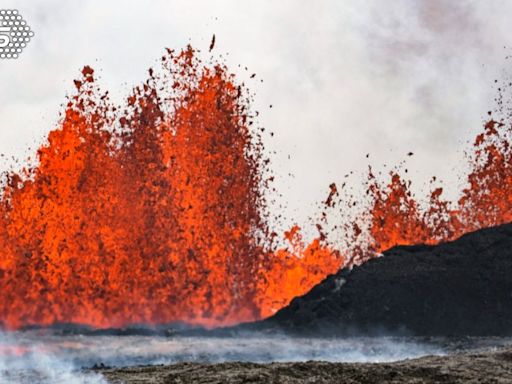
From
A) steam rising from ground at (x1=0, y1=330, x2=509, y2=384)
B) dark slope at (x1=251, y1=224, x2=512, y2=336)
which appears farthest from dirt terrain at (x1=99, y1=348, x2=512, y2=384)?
dark slope at (x1=251, y1=224, x2=512, y2=336)

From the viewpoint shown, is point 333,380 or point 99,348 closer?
point 333,380

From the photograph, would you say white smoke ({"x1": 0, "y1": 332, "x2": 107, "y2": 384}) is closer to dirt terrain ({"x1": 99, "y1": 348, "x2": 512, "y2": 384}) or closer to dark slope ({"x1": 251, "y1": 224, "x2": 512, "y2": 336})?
dirt terrain ({"x1": 99, "y1": 348, "x2": 512, "y2": 384})

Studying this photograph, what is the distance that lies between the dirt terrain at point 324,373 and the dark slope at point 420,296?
13.6 metres

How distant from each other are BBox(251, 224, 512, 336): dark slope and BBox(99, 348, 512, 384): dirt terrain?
44.6 feet

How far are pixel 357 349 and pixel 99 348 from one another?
6.99 meters

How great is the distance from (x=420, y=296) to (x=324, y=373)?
16993mm

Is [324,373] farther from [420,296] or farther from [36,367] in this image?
[420,296]

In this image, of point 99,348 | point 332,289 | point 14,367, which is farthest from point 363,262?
point 14,367

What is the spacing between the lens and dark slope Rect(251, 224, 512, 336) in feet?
83.9

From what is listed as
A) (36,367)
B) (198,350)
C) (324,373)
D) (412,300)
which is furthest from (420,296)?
(324,373)

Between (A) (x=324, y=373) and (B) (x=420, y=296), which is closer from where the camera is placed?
(A) (x=324, y=373)

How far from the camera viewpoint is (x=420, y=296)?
26844mm

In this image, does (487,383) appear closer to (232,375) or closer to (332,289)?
(232,375)

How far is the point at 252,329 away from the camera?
2653 cm
